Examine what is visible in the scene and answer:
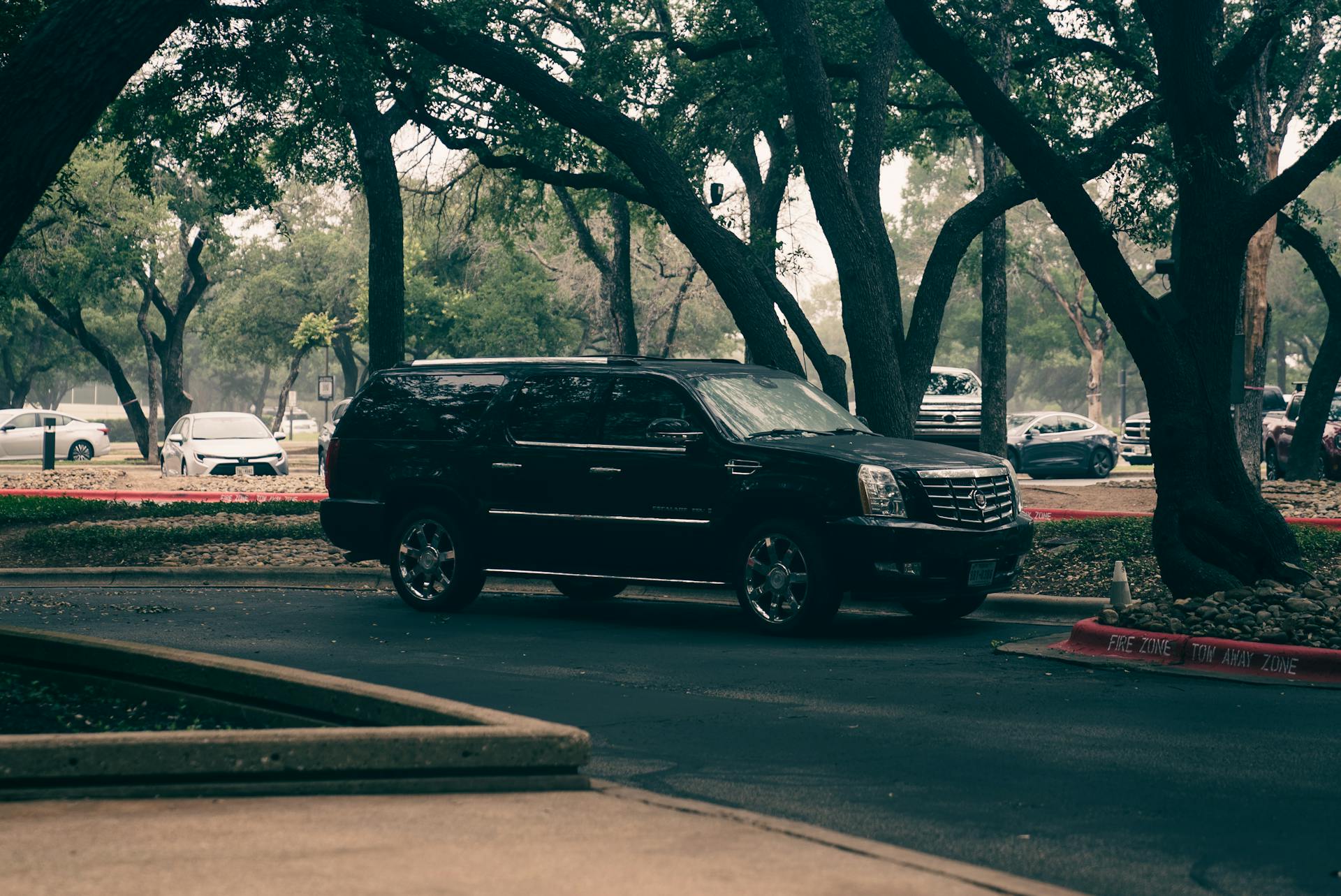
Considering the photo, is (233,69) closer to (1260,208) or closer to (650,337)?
(1260,208)

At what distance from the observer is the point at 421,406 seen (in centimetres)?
1353

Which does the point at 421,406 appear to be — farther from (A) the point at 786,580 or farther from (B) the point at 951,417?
(B) the point at 951,417

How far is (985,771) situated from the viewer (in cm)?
708

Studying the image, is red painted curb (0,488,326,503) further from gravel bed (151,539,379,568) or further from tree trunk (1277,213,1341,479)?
tree trunk (1277,213,1341,479)

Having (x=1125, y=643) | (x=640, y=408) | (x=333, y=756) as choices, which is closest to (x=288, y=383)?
(x=640, y=408)

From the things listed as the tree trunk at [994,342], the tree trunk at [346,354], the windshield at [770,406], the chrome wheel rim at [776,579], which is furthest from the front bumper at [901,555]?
the tree trunk at [346,354]

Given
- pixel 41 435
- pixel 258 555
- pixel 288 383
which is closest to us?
pixel 258 555

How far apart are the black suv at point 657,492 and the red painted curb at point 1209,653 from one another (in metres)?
1.19

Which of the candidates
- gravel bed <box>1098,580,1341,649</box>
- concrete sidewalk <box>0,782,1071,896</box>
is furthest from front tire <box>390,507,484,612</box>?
concrete sidewalk <box>0,782,1071,896</box>

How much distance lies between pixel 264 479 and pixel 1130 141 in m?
17.2

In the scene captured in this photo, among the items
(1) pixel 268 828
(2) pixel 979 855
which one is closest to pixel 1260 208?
(2) pixel 979 855

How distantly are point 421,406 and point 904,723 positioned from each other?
6.37 meters

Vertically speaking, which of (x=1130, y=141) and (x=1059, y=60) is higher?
(x=1059, y=60)

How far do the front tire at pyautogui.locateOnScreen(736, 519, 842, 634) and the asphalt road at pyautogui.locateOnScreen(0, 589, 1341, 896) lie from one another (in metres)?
0.25
